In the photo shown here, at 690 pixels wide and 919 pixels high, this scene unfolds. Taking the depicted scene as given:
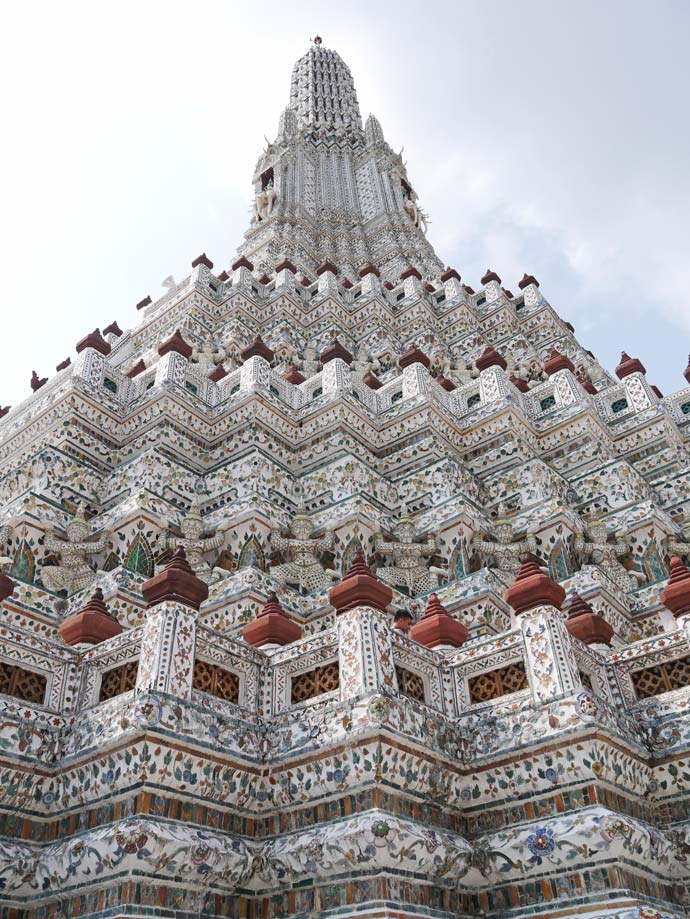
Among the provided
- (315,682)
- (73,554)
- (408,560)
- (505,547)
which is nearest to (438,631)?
(315,682)

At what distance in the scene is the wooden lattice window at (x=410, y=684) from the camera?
6.45 metres

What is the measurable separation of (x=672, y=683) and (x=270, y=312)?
15.3m

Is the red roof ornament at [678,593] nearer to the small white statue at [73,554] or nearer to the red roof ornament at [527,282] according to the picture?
the small white statue at [73,554]

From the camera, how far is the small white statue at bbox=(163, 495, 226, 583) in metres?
10.3

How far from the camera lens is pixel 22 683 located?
247 inches

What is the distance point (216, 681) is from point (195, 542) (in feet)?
13.9

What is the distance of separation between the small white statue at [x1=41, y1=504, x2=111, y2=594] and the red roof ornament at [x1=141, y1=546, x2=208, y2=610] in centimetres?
386

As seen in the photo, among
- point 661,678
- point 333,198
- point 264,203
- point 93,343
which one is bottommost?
point 661,678

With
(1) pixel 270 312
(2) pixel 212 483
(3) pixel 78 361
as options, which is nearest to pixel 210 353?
(1) pixel 270 312

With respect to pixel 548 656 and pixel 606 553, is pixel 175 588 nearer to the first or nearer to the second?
pixel 548 656

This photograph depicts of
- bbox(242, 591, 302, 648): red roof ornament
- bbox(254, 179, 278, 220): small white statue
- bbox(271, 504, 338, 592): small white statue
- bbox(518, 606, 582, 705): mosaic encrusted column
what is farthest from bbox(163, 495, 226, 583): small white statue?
bbox(254, 179, 278, 220): small white statue

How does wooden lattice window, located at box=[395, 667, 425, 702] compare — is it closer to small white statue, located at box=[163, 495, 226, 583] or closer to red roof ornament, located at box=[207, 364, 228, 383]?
small white statue, located at box=[163, 495, 226, 583]

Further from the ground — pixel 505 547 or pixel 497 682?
pixel 505 547

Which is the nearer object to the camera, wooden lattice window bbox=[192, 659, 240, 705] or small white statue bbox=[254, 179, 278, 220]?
wooden lattice window bbox=[192, 659, 240, 705]
